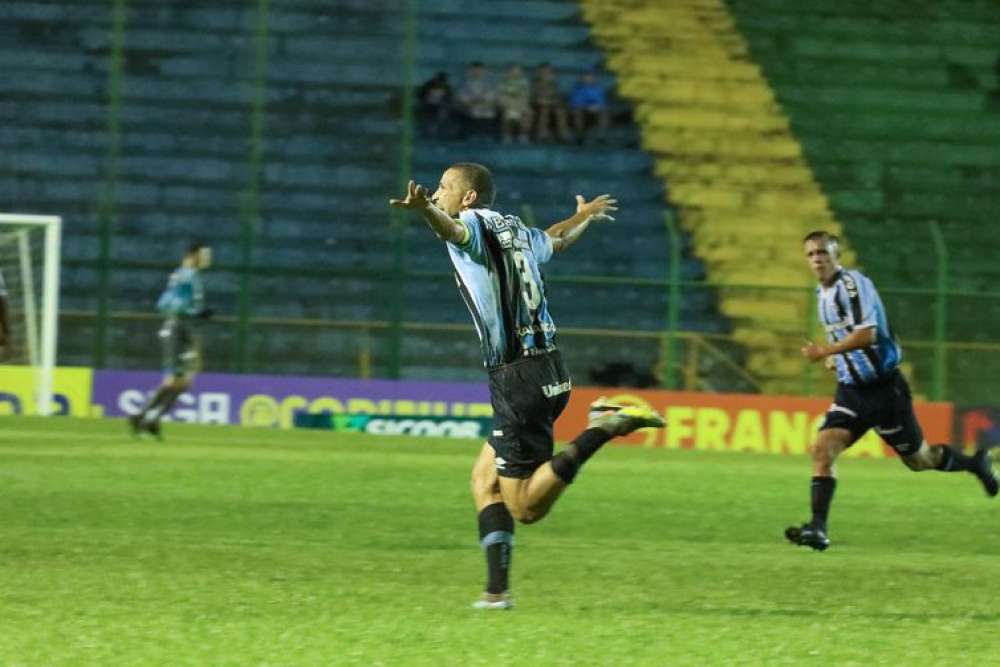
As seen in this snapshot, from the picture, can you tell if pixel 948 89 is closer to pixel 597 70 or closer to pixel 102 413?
pixel 597 70

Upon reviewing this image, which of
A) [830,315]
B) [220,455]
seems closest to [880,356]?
[830,315]

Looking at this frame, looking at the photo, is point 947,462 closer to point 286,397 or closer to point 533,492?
point 533,492

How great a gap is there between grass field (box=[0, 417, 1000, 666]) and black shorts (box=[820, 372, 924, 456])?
2.44ft

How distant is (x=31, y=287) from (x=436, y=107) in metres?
8.50

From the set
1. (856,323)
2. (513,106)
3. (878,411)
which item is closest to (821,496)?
(878,411)

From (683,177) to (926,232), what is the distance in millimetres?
3822

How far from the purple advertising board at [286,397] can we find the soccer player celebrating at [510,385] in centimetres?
1723

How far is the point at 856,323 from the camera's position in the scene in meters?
12.7

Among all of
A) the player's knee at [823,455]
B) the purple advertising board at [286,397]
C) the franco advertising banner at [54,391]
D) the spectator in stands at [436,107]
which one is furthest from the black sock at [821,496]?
the spectator in stands at [436,107]

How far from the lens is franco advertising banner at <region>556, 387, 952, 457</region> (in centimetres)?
2622

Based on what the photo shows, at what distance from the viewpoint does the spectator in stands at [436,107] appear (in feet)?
102

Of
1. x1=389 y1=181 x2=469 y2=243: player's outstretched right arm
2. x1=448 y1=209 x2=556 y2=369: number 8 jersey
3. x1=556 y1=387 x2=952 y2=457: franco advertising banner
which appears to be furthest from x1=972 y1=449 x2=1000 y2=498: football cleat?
x1=556 y1=387 x2=952 y2=457: franco advertising banner

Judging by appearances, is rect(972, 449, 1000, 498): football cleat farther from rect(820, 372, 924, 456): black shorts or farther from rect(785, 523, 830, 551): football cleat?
rect(785, 523, 830, 551): football cleat

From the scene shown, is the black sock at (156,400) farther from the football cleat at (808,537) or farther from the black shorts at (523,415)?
the black shorts at (523,415)
